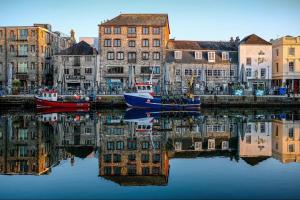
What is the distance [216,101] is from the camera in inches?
2274

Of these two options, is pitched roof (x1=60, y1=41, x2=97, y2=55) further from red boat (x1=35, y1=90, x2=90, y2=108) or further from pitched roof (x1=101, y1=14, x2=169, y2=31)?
red boat (x1=35, y1=90, x2=90, y2=108)

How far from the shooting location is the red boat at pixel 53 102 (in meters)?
53.8

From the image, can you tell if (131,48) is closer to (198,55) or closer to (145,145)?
(198,55)

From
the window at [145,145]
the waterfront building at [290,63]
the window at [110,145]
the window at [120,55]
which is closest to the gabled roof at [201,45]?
the waterfront building at [290,63]

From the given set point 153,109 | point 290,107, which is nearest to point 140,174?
point 153,109

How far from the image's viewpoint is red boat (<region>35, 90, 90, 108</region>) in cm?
5381

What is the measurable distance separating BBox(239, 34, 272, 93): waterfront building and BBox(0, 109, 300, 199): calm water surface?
35.1 metres

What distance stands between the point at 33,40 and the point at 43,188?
5766 centimetres

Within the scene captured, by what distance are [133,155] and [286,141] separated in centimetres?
1057

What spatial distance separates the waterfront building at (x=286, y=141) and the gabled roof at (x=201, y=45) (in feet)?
112

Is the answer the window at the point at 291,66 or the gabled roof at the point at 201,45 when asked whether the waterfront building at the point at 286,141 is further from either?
the gabled roof at the point at 201,45

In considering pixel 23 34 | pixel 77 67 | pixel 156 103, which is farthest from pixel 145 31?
pixel 23 34

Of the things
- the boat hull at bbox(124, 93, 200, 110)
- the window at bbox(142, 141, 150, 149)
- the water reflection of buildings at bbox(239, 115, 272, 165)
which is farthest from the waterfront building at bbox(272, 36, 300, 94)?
the window at bbox(142, 141, 150, 149)

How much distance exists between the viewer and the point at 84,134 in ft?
99.0
